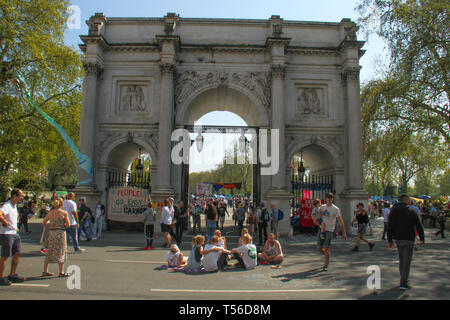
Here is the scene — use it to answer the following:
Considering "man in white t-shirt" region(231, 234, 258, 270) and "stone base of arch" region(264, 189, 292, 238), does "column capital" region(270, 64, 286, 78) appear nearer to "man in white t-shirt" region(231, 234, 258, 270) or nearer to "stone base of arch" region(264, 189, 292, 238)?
"stone base of arch" region(264, 189, 292, 238)

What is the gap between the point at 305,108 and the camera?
1994cm

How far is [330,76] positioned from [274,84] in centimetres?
399

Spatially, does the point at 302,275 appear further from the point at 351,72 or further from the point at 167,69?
the point at 351,72

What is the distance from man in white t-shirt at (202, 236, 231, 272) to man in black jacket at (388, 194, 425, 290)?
14.3ft

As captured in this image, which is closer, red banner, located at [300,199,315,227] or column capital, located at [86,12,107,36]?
red banner, located at [300,199,315,227]

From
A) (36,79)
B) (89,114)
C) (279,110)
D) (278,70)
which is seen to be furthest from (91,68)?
(279,110)

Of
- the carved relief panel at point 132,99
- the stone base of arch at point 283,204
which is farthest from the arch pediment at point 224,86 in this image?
the stone base of arch at point 283,204

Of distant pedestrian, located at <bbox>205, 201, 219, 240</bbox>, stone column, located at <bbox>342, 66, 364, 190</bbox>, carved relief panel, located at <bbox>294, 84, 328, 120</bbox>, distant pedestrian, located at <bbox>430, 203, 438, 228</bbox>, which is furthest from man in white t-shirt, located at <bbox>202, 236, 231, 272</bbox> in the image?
distant pedestrian, located at <bbox>430, 203, 438, 228</bbox>

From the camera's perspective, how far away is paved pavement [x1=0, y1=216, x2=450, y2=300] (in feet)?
20.3

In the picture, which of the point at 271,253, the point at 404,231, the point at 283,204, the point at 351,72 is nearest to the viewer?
the point at 404,231

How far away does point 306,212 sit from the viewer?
731 inches

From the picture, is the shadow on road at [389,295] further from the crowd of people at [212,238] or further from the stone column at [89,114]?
the stone column at [89,114]

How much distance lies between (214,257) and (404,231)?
476 cm
